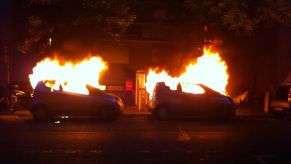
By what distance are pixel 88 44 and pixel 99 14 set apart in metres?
2.13

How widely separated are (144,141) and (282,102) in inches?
333

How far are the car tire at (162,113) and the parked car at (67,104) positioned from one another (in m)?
1.61

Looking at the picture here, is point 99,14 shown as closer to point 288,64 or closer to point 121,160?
point 288,64

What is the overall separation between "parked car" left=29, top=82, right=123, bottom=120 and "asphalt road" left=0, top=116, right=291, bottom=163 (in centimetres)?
46

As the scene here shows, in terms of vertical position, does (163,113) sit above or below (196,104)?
below

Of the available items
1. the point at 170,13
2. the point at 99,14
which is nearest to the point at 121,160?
the point at 99,14

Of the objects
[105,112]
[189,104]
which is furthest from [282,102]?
[105,112]

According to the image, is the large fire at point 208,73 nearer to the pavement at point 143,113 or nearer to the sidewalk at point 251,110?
the sidewalk at point 251,110

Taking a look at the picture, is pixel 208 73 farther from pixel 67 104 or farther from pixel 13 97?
pixel 13 97

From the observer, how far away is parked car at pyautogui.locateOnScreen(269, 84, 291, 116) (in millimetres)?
18344

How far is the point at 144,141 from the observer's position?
40.2 ft

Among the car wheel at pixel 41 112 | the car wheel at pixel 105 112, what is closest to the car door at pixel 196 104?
the car wheel at pixel 105 112

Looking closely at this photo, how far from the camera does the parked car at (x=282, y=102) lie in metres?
18.3

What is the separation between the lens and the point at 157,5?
1012 inches
